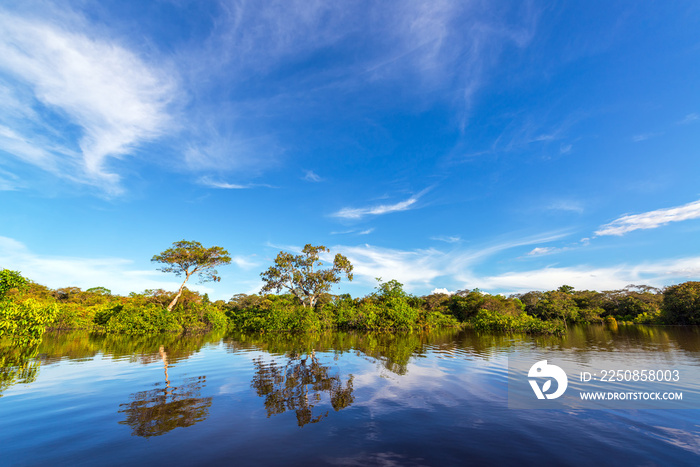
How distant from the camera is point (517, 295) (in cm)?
8688

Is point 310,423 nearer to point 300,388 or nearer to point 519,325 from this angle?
point 300,388

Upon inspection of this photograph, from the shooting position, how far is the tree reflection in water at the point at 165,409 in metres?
5.45

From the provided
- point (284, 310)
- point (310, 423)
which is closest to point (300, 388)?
point (310, 423)

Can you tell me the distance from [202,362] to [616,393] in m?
15.6

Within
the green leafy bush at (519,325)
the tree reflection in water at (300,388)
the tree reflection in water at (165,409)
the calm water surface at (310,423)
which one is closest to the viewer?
the calm water surface at (310,423)

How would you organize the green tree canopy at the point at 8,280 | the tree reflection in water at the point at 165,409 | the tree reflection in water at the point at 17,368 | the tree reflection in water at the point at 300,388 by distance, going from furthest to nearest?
the green tree canopy at the point at 8,280, the tree reflection in water at the point at 17,368, the tree reflection in water at the point at 300,388, the tree reflection in water at the point at 165,409

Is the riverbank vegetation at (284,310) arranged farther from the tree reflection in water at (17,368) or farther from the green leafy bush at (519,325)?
the tree reflection in water at (17,368)

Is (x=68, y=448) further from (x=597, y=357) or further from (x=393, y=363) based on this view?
(x=597, y=357)

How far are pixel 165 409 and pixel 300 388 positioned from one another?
3.41m

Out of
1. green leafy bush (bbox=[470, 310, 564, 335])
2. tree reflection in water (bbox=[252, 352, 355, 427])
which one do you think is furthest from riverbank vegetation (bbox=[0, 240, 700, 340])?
tree reflection in water (bbox=[252, 352, 355, 427])

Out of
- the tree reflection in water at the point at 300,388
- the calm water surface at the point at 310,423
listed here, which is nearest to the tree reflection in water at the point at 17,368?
the calm water surface at the point at 310,423

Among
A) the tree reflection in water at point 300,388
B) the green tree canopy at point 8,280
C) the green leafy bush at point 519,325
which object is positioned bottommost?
the tree reflection in water at point 300,388

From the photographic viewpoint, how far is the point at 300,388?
325 inches

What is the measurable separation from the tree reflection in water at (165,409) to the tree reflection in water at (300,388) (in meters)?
1.56
